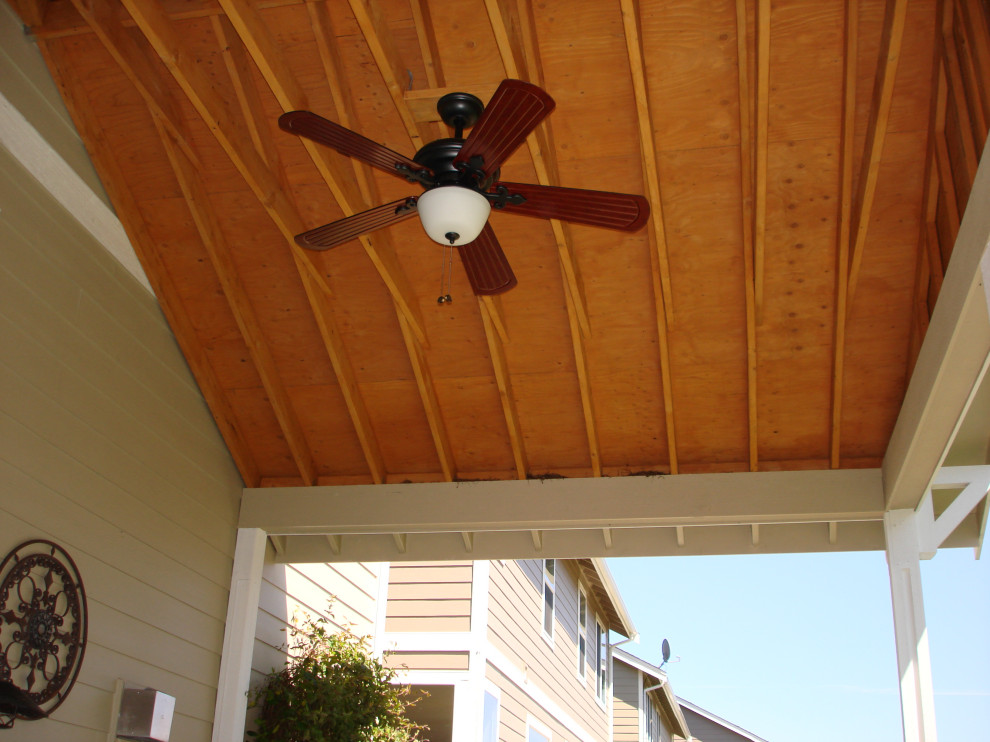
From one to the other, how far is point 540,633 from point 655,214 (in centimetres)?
668

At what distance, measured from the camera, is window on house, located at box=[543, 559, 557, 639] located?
1129 centimetres

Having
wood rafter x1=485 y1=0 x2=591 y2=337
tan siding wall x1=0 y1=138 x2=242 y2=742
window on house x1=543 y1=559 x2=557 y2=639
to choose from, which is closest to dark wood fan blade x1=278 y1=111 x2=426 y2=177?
wood rafter x1=485 y1=0 x2=591 y2=337

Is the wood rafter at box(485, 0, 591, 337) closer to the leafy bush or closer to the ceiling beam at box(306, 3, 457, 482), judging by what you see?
the ceiling beam at box(306, 3, 457, 482)

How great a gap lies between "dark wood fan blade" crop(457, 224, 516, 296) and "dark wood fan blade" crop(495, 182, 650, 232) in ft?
0.66

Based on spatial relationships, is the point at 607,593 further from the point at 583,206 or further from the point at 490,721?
the point at 583,206

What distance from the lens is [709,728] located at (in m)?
21.4

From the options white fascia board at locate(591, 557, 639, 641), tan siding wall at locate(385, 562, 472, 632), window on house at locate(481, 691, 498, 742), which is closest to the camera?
window on house at locate(481, 691, 498, 742)

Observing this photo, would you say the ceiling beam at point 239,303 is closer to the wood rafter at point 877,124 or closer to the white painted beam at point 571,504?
the white painted beam at point 571,504

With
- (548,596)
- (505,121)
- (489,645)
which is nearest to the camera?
(505,121)

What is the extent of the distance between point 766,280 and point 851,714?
2271 centimetres

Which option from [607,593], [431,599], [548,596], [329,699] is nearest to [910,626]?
[329,699]

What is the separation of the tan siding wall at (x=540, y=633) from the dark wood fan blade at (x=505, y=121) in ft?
20.2

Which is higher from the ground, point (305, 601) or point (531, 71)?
point (531, 71)

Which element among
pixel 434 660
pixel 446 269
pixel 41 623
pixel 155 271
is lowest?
pixel 41 623
